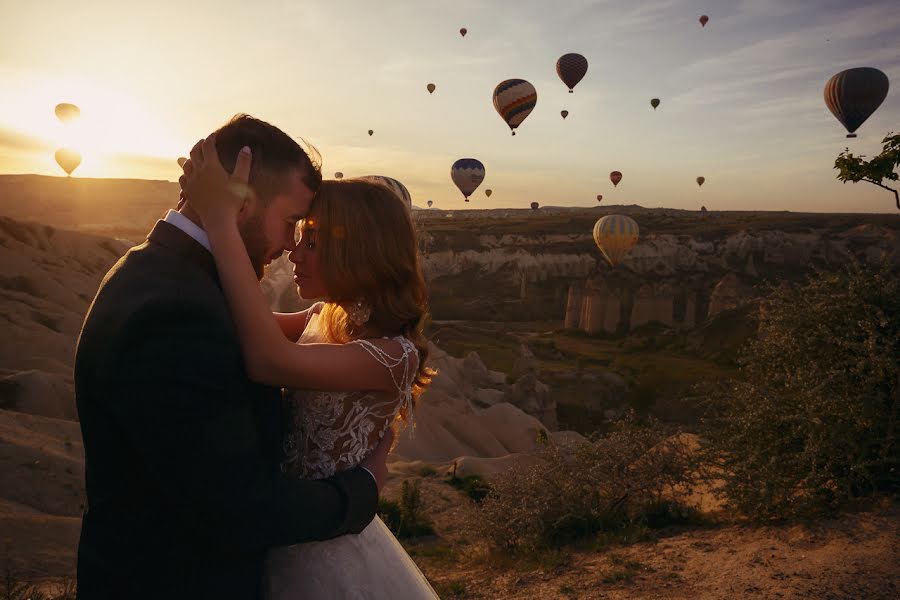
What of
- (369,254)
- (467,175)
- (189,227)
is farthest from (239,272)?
(467,175)

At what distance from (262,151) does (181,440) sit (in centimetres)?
90

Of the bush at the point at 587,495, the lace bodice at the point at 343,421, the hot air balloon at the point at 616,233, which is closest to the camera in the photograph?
the lace bodice at the point at 343,421

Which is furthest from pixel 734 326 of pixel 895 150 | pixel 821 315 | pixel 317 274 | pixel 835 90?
pixel 317 274

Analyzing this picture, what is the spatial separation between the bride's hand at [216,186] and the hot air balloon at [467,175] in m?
53.4

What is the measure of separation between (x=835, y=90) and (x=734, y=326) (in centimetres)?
1613

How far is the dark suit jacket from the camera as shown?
1.63 meters

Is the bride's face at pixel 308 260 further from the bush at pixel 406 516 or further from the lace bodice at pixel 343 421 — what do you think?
the bush at pixel 406 516

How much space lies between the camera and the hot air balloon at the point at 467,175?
5481cm

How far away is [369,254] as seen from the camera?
7.56 ft

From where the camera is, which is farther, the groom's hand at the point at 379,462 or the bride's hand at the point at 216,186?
the groom's hand at the point at 379,462

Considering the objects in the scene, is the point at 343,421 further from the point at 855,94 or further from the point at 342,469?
the point at 855,94

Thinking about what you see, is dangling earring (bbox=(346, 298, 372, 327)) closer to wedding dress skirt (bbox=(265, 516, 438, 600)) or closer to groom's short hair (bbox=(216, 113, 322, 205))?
groom's short hair (bbox=(216, 113, 322, 205))

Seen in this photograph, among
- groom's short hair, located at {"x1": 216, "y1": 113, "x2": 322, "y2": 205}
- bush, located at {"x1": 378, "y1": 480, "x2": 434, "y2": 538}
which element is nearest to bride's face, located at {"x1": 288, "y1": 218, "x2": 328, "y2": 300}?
groom's short hair, located at {"x1": 216, "y1": 113, "x2": 322, "y2": 205}

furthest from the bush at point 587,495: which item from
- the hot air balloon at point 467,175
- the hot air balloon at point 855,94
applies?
the hot air balloon at point 467,175
